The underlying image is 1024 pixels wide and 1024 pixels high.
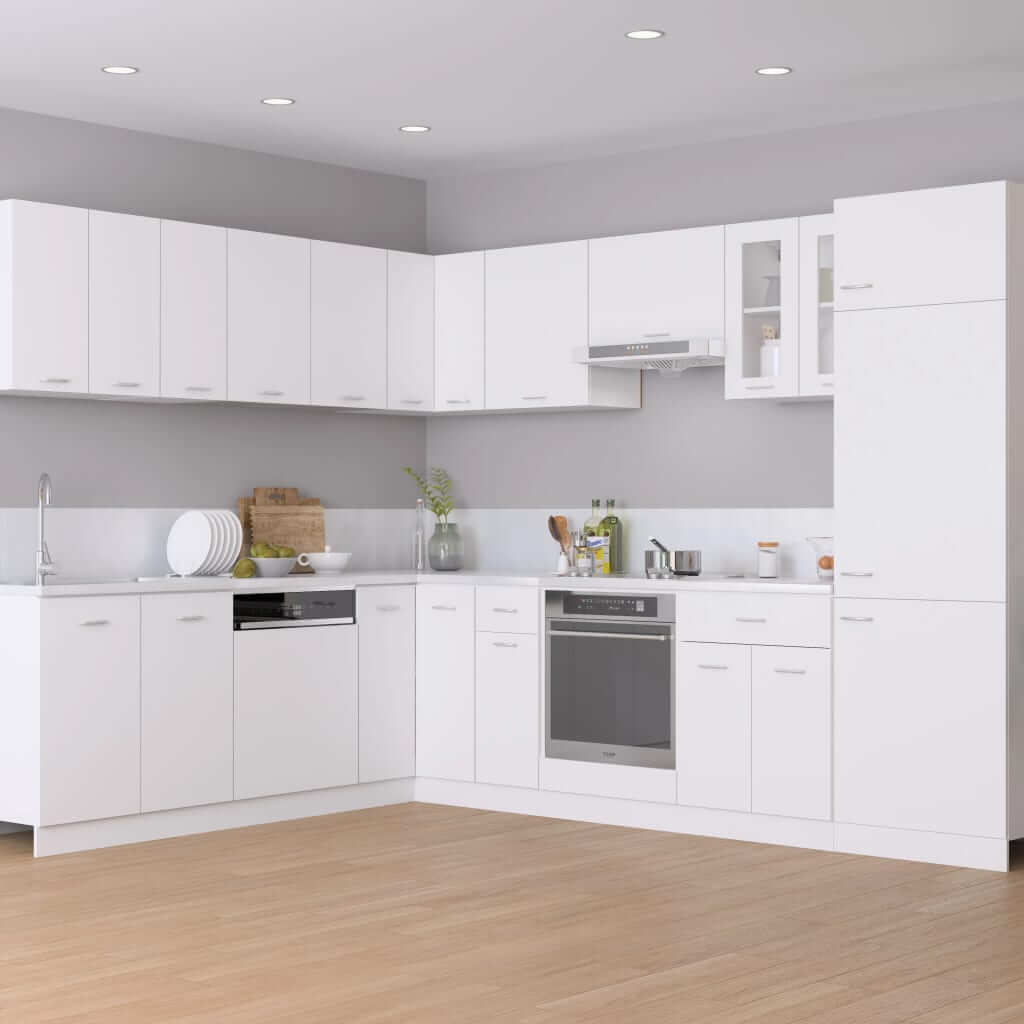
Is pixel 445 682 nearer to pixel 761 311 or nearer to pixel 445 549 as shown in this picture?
pixel 445 549

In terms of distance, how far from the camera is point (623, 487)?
7141 mm

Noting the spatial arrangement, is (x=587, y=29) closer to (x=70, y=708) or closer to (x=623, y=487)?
(x=623, y=487)

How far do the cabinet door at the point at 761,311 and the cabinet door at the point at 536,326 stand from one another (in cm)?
67

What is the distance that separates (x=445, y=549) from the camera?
7309 mm

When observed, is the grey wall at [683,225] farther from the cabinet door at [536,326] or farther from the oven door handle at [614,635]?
the oven door handle at [614,635]

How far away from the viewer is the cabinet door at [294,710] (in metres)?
6.36

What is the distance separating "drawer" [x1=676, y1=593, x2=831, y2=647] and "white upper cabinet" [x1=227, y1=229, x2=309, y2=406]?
1.84 m

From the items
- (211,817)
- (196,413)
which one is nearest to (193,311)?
(196,413)

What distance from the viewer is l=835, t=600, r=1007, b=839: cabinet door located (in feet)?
18.1

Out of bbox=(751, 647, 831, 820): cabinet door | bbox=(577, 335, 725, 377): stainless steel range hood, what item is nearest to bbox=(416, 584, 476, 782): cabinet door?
bbox=(577, 335, 725, 377): stainless steel range hood

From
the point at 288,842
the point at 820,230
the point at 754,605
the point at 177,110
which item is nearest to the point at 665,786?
the point at 754,605

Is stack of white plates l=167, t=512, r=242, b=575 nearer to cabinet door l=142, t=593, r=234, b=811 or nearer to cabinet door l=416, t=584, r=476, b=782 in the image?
cabinet door l=142, t=593, r=234, b=811

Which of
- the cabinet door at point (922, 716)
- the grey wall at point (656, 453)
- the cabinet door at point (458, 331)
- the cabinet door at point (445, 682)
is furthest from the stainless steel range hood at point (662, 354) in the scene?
the cabinet door at point (922, 716)

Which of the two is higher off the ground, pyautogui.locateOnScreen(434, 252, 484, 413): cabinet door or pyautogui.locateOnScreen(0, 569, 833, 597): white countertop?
pyautogui.locateOnScreen(434, 252, 484, 413): cabinet door
